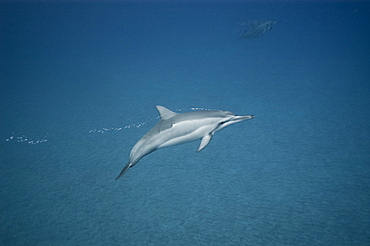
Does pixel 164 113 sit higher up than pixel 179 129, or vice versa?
pixel 164 113

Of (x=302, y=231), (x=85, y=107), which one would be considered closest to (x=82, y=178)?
(x=85, y=107)

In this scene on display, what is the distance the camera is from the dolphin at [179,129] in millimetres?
3502

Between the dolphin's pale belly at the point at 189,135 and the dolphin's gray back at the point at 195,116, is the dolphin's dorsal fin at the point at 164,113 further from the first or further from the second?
the dolphin's pale belly at the point at 189,135

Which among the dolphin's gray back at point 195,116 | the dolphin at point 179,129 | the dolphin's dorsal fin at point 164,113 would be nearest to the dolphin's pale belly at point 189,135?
the dolphin at point 179,129

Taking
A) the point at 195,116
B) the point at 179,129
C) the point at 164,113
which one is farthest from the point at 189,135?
the point at 164,113

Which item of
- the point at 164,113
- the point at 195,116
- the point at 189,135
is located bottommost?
the point at 189,135

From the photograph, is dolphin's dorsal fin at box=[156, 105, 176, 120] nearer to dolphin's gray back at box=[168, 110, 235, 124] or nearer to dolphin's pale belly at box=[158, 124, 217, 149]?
dolphin's gray back at box=[168, 110, 235, 124]

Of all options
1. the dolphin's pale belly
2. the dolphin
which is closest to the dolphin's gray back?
the dolphin

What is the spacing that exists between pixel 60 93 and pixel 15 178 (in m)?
3.58

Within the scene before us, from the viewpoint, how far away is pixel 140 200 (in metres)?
3.34

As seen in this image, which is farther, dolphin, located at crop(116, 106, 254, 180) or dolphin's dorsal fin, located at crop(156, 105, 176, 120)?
dolphin's dorsal fin, located at crop(156, 105, 176, 120)

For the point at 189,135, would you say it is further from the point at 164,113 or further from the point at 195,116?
the point at 164,113

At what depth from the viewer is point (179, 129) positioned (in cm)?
361

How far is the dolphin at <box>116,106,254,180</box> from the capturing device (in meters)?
3.50
